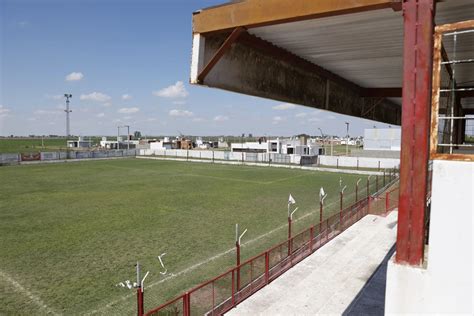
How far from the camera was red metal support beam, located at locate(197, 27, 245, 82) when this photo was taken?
5488 millimetres

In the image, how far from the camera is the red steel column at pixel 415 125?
13.4 ft

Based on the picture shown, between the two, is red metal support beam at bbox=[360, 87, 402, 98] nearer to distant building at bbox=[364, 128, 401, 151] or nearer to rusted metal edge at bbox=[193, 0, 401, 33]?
rusted metal edge at bbox=[193, 0, 401, 33]

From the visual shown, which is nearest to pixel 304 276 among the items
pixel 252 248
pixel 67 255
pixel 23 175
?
pixel 252 248

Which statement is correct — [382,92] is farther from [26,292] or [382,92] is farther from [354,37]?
[26,292]

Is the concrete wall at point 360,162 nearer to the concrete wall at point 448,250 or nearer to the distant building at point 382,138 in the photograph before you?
the distant building at point 382,138

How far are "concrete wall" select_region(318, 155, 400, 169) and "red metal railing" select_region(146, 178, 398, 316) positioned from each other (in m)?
35.6

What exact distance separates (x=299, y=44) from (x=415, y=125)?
11.3 ft

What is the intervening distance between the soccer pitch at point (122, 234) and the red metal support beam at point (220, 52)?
834cm

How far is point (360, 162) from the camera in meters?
54.7

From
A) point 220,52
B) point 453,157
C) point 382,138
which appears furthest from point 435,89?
point 382,138

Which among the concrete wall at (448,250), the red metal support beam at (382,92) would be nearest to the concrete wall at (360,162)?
the red metal support beam at (382,92)

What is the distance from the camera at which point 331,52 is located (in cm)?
740

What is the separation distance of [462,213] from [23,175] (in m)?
51.2

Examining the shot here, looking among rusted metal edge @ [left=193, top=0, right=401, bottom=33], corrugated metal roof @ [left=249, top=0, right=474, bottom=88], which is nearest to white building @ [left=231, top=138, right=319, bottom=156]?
corrugated metal roof @ [left=249, top=0, right=474, bottom=88]
